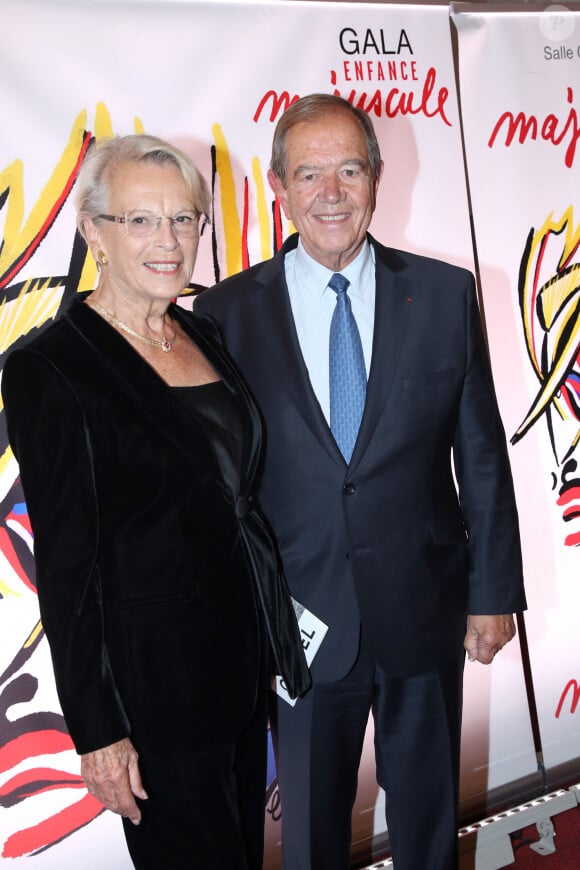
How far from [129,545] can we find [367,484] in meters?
0.51

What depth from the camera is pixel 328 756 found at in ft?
5.98

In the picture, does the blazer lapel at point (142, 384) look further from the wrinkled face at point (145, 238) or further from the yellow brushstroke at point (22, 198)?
the yellow brushstroke at point (22, 198)

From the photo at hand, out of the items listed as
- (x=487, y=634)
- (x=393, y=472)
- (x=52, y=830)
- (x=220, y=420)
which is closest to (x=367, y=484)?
(x=393, y=472)

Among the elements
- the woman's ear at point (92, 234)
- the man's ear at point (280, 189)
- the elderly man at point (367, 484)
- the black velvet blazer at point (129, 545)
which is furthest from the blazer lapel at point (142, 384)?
the man's ear at point (280, 189)

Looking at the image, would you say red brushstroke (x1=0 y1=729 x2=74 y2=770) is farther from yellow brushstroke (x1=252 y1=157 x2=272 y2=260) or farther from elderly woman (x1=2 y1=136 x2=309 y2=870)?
yellow brushstroke (x1=252 y1=157 x2=272 y2=260)

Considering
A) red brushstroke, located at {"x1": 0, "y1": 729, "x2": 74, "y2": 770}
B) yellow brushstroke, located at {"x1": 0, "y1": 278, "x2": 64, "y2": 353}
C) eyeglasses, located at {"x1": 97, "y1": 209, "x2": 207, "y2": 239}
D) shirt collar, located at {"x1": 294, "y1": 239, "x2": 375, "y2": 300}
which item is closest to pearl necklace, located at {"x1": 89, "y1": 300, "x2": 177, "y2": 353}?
eyeglasses, located at {"x1": 97, "y1": 209, "x2": 207, "y2": 239}

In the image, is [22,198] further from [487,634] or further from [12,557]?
[487,634]

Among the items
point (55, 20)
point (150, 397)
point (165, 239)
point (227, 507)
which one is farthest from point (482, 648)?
point (55, 20)

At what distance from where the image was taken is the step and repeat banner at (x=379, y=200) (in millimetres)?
2260

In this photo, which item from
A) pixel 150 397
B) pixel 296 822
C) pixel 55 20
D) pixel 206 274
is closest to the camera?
pixel 150 397

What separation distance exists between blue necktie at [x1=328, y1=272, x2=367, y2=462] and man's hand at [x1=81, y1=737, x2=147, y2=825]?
0.67m

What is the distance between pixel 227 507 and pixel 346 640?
1.42ft

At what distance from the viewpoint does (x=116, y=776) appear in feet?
4.51

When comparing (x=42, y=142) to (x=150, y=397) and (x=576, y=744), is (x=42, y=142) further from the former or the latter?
(x=576, y=744)
